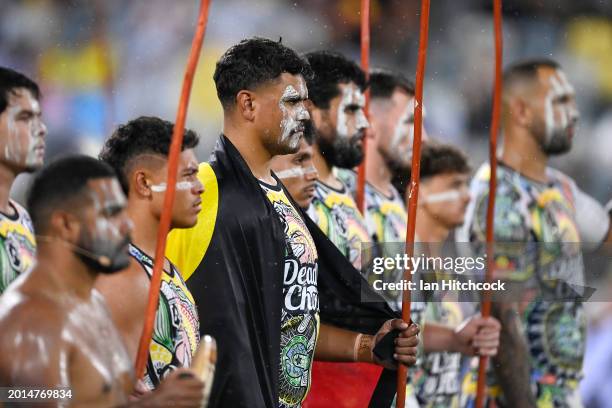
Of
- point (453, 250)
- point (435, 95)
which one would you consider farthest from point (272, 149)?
point (435, 95)

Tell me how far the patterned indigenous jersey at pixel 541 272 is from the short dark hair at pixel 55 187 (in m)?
2.88

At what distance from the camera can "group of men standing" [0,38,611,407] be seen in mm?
2455

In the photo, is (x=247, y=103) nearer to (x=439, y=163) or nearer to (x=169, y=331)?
(x=169, y=331)

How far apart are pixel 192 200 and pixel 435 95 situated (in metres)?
4.64

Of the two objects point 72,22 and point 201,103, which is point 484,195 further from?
point 72,22

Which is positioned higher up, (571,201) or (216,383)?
(571,201)

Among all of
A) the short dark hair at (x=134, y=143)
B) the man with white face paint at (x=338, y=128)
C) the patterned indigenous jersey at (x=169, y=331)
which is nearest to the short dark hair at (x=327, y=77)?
the man with white face paint at (x=338, y=128)

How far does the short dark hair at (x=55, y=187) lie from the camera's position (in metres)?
2.45

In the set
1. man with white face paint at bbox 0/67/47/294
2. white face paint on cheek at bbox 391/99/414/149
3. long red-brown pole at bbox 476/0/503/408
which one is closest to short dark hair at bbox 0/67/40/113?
man with white face paint at bbox 0/67/47/294

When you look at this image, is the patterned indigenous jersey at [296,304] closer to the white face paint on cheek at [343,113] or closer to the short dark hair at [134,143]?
the short dark hair at [134,143]

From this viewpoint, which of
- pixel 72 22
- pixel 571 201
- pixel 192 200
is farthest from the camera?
pixel 72 22

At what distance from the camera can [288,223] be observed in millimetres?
3467

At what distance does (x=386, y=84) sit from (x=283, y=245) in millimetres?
2025

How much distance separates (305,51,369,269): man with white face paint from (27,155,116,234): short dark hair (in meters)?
1.94
